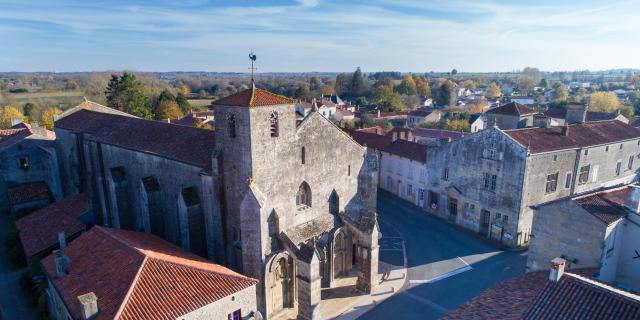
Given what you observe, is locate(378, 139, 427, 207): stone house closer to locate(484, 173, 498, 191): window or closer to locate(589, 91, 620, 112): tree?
locate(484, 173, 498, 191): window

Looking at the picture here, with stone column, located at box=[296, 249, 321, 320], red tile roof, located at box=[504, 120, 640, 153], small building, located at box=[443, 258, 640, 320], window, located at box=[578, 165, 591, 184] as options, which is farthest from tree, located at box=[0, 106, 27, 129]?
window, located at box=[578, 165, 591, 184]

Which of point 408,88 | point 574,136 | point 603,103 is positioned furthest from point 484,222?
point 408,88

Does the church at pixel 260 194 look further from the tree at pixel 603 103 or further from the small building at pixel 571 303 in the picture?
the tree at pixel 603 103

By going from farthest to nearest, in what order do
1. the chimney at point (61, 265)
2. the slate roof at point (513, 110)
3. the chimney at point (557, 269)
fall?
the slate roof at point (513, 110)
the chimney at point (61, 265)
the chimney at point (557, 269)

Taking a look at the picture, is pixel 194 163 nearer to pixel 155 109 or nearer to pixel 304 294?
pixel 304 294

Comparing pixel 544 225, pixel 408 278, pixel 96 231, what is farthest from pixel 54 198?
pixel 544 225

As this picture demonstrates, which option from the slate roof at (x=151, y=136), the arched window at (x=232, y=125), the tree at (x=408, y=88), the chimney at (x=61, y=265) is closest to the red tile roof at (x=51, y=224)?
the slate roof at (x=151, y=136)

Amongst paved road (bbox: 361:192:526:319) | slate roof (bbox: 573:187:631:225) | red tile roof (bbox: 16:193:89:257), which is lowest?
paved road (bbox: 361:192:526:319)
